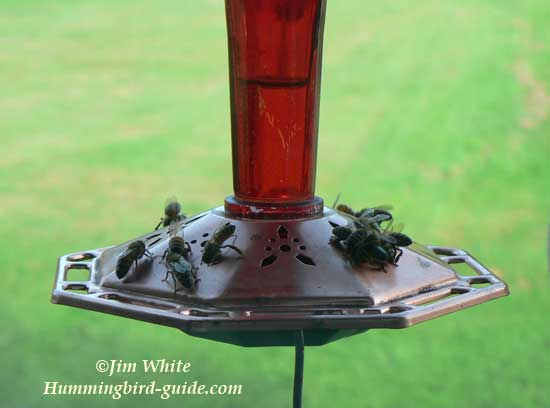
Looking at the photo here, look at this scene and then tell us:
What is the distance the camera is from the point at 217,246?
1815 mm

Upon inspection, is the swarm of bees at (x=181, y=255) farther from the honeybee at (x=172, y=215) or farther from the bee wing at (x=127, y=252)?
the honeybee at (x=172, y=215)

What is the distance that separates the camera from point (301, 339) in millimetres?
1822

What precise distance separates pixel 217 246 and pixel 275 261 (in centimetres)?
12

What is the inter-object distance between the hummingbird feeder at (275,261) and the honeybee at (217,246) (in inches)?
0.5

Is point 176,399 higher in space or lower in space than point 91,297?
lower

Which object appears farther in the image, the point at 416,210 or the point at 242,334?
the point at 416,210

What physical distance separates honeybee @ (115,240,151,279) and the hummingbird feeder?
1 cm

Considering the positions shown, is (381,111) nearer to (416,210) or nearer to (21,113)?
(416,210)

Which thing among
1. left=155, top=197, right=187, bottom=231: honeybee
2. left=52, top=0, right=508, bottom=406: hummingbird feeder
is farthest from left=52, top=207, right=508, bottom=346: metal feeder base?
left=155, top=197, right=187, bottom=231: honeybee

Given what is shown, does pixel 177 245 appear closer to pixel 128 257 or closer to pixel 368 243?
pixel 128 257

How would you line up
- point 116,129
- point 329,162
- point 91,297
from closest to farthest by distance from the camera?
point 91,297 < point 329,162 < point 116,129

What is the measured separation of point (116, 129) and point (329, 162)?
2.42m

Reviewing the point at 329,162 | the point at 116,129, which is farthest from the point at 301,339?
the point at 116,129

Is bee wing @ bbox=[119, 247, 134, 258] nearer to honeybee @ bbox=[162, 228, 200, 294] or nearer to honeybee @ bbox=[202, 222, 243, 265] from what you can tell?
honeybee @ bbox=[162, 228, 200, 294]
